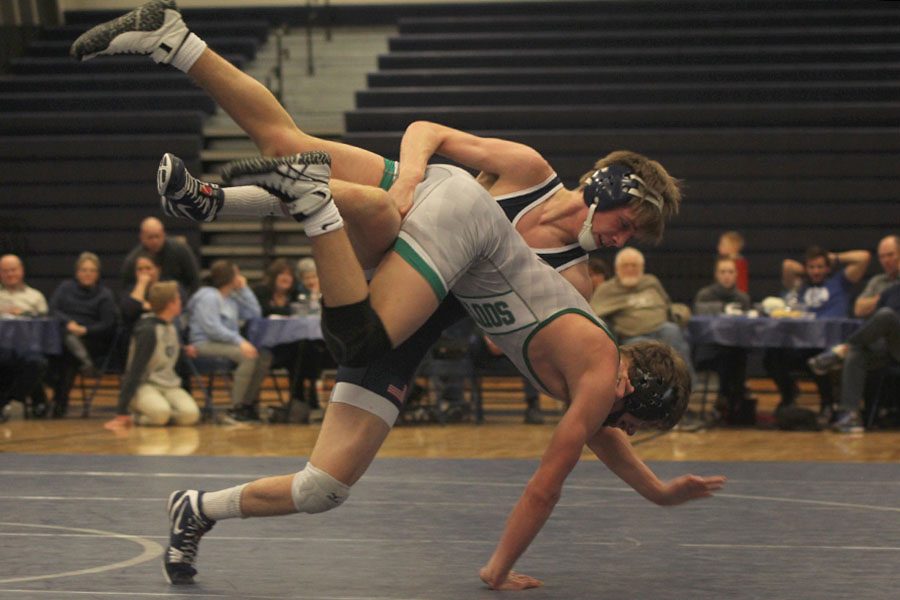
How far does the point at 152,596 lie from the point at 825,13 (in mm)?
11644

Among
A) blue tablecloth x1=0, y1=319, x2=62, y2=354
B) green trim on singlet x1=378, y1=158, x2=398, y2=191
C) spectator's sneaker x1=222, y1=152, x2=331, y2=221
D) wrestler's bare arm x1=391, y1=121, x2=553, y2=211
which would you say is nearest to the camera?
spectator's sneaker x1=222, y1=152, x2=331, y2=221

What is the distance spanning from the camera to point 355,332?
10.5ft

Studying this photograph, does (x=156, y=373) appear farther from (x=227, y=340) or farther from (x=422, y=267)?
(x=422, y=267)

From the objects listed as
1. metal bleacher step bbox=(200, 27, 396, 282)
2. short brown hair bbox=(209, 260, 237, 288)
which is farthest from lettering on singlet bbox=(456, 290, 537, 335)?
metal bleacher step bbox=(200, 27, 396, 282)

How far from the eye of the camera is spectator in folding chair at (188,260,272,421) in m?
9.00

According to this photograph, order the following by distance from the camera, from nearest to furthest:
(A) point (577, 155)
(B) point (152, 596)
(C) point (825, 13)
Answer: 1. (B) point (152, 596)
2. (A) point (577, 155)
3. (C) point (825, 13)

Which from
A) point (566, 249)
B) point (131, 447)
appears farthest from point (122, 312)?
point (566, 249)

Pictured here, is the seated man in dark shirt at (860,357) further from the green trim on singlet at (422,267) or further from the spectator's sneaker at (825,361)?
the green trim on singlet at (422,267)

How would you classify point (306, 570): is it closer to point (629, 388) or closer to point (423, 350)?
point (423, 350)

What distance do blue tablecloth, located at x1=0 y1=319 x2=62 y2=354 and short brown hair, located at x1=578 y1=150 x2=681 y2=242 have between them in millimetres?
6086

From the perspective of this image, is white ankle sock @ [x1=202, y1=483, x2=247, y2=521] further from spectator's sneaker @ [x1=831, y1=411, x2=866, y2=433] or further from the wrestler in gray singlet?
spectator's sneaker @ [x1=831, y1=411, x2=866, y2=433]

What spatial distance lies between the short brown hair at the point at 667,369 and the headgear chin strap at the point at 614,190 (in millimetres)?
393

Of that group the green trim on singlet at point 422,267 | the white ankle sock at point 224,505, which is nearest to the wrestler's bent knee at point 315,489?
the white ankle sock at point 224,505

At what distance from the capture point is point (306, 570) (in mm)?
3590
